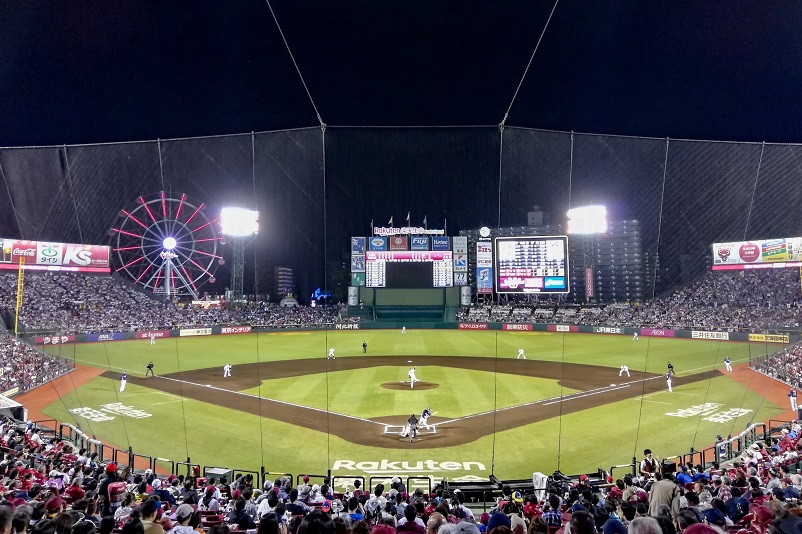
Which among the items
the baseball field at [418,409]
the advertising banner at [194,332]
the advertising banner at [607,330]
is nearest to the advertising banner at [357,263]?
the advertising banner at [194,332]

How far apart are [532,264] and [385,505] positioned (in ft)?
148

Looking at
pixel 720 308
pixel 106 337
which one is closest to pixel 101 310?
pixel 106 337

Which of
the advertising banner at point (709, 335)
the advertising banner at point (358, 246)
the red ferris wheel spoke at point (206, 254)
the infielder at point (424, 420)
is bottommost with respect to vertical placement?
the advertising banner at point (709, 335)

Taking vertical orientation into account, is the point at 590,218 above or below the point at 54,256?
above

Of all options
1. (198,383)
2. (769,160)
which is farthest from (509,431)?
(769,160)

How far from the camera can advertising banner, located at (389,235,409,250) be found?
72375 millimetres

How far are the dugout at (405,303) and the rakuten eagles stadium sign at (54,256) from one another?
35.8 meters

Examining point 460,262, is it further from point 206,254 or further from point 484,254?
point 206,254

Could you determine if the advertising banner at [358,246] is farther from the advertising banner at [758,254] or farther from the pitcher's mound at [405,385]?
the pitcher's mound at [405,385]

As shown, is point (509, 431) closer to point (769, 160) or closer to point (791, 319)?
point (769, 160)

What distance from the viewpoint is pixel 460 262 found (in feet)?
244

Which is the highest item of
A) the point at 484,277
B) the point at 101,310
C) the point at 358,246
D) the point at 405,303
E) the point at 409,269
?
the point at 358,246

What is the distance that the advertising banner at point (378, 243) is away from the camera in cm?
7269

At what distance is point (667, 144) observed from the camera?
27.8 m
